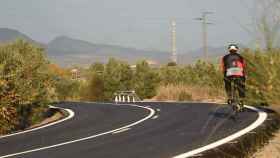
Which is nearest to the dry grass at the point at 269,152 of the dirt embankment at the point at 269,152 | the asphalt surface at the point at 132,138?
the dirt embankment at the point at 269,152

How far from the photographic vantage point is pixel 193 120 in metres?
16.8

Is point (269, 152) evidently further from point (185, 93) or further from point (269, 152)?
point (185, 93)

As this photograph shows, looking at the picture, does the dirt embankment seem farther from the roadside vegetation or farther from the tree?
the tree

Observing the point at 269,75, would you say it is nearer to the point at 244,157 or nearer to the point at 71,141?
the point at 244,157

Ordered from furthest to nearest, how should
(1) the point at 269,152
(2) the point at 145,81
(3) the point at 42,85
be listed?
(2) the point at 145,81 → (3) the point at 42,85 → (1) the point at 269,152

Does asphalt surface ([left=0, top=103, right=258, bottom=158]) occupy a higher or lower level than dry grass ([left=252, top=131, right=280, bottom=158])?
lower

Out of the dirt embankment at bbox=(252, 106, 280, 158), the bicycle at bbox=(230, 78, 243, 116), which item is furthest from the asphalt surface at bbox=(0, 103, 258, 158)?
the dirt embankment at bbox=(252, 106, 280, 158)

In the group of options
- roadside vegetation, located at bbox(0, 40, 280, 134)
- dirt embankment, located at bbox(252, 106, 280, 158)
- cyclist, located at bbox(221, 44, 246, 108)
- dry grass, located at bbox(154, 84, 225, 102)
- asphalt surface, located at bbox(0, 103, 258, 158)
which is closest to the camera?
roadside vegetation, located at bbox(0, 40, 280, 134)

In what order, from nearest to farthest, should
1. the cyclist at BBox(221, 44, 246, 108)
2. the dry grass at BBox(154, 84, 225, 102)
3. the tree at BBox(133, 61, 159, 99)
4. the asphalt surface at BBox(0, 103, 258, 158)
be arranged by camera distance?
the asphalt surface at BBox(0, 103, 258, 158), the cyclist at BBox(221, 44, 246, 108), the dry grass at BBox(154, 84, 225, 102), the tree at BBox(133, 61, 159, 99)

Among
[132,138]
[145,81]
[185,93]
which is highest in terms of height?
[145,81]

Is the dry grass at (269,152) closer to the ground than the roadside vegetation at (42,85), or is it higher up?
closer to the ground

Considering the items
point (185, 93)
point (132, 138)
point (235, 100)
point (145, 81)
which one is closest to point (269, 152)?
point (132, 138)

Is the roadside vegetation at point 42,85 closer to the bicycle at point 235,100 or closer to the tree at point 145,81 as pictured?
the bicycle at point 235,100

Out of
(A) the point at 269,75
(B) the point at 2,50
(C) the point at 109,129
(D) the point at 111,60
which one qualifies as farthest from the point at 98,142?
(D) the point at 111,60
